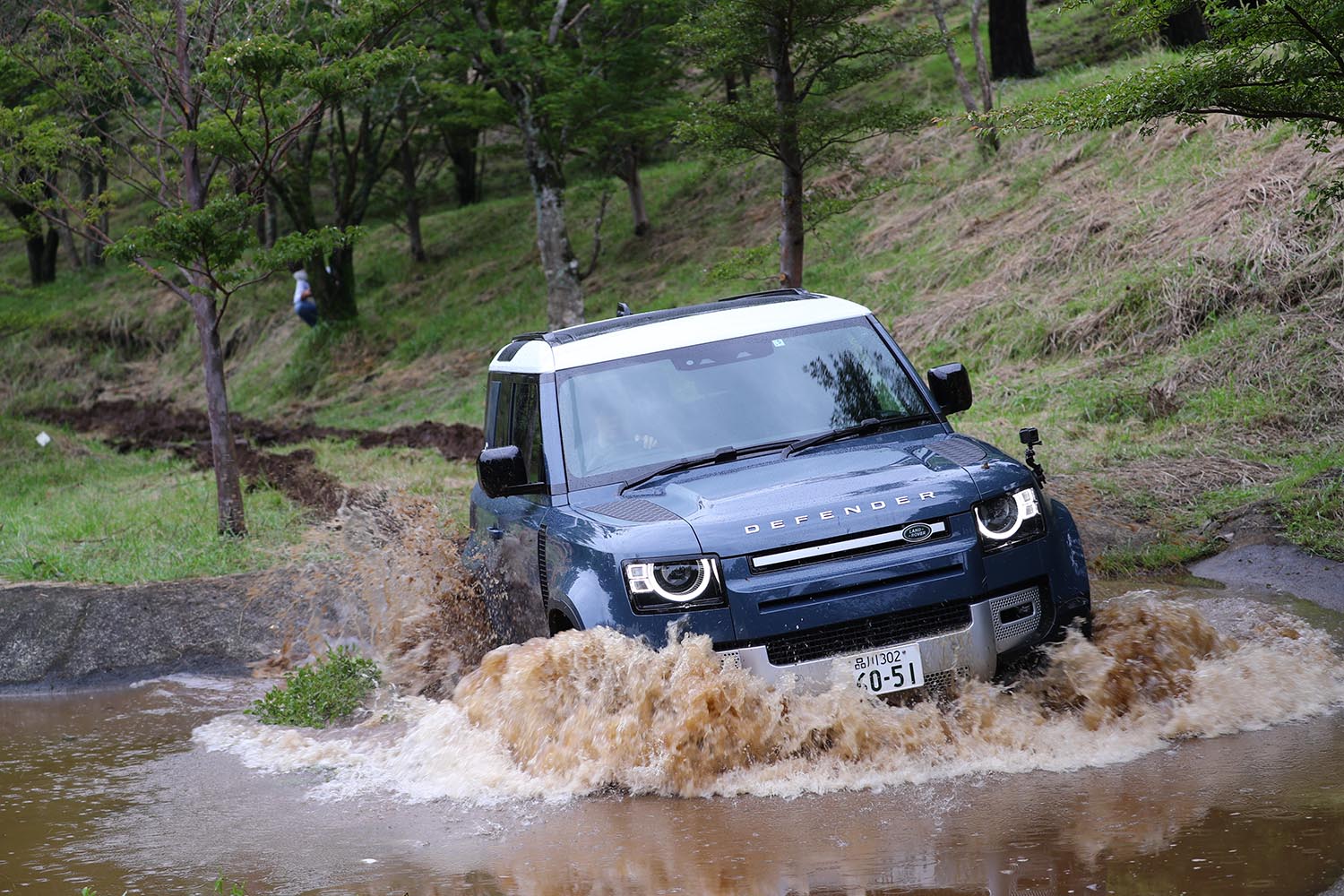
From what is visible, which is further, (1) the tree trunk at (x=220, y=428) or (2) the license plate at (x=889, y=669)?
(1) the tree trunk at (x=220, y=428)

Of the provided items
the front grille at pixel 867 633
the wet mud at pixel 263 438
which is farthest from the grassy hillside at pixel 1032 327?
the front grille at pixel 867 633

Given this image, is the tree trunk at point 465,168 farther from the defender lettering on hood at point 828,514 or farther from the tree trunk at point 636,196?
the defender lettering on hood at point 828,514

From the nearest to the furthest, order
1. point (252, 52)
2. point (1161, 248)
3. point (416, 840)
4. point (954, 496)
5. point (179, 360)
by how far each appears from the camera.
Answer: point (416, 840)
point (954, 496)
point (252, 52)
point (1161, 248)
point (179, 360)

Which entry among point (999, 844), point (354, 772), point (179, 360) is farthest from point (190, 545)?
point (179, 360)

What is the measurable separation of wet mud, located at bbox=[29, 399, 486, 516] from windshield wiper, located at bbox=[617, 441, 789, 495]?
6.54 meters

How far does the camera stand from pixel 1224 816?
451 centimetres

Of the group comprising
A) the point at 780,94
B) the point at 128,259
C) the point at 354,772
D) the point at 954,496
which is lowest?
the point at 354,772

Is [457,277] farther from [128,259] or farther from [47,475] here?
[128,259]

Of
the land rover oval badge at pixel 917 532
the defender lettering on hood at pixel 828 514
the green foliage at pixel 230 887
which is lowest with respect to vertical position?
the green foliage at pixel 230 887

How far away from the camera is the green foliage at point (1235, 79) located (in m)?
7.20

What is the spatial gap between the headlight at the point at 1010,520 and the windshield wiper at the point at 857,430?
100 centimetres

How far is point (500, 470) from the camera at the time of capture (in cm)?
646

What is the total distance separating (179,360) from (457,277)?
9.51 metres

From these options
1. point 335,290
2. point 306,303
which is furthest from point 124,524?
point 335,290
